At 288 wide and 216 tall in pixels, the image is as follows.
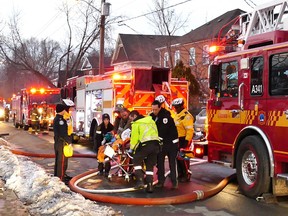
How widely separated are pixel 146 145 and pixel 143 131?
250mm

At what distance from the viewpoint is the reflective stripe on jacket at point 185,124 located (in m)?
8.88

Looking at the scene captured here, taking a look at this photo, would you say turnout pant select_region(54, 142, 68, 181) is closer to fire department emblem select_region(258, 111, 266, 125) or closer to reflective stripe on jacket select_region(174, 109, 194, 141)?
reflective stripe on jacket select_region(174, 109, 194, 141)

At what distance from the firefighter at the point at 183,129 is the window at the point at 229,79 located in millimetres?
836

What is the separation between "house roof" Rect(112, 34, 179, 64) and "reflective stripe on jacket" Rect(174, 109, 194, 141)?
39.1 meters

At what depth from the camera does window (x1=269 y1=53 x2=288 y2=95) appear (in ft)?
22.9

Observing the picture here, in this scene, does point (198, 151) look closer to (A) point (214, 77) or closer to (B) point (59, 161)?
(A) point (214, 77)

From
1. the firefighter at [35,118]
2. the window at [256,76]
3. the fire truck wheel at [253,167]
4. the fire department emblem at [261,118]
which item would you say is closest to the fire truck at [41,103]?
the firefighter at [35,118]

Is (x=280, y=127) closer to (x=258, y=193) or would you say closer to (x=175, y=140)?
(x=258, y=193)

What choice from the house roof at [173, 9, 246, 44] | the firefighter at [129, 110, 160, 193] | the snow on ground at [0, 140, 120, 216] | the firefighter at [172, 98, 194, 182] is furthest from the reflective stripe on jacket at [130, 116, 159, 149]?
the house roof at [173, 9, 246, 44]

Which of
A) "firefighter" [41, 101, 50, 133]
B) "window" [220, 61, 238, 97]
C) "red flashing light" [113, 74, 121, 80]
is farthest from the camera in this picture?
"firefighter" [41, 101, 50, 133]

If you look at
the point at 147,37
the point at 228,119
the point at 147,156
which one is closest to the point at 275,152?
the point at 228,119

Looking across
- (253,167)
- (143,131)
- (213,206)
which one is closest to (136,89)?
(143,131)

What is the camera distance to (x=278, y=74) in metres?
7.16

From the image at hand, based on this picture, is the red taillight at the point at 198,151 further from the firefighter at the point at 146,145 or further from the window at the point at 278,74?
the window at the point at 278,74
